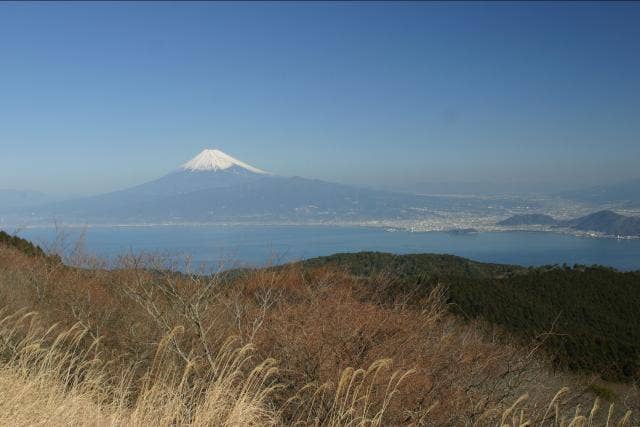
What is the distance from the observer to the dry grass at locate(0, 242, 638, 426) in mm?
3541

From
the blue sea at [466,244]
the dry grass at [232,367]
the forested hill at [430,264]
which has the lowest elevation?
the blue sea at [466,244]

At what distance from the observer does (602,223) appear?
78500 mm

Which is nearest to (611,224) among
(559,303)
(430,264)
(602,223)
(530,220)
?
(602,223)

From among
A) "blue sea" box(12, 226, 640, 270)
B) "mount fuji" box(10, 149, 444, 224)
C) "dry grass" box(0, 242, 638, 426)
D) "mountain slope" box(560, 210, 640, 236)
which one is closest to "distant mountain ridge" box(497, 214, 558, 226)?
"mountain slope" box(560, 210, 640, 236)

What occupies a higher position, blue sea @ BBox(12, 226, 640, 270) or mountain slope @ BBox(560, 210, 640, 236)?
mountain slope @ BBox(560, 210, 640, 236)

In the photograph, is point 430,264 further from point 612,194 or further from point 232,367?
point 612,194

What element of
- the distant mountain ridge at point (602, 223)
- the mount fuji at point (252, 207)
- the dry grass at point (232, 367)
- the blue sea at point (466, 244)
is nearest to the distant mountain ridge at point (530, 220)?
the distant mountain ridge at point (602, 223)

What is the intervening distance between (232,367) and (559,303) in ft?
87.5

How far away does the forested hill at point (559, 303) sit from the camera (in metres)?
19.5

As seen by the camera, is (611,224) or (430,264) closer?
(430,264)

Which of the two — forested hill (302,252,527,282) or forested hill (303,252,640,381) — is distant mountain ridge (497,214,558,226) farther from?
forested hill (303,252,640,381)

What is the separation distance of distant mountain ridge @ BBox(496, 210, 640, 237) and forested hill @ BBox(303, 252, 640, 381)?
4544 centimetres

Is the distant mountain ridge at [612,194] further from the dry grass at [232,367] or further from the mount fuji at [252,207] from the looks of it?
the dry grass at [232,367]

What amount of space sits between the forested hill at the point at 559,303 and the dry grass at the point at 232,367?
25.0 feet
